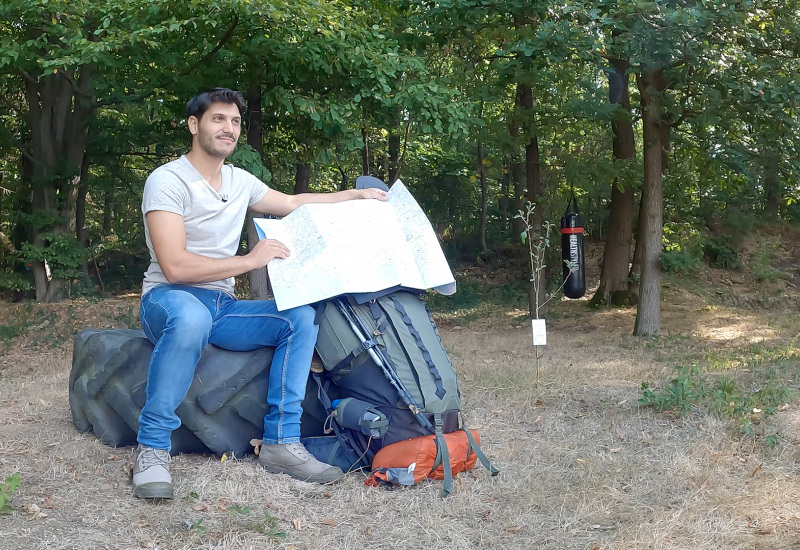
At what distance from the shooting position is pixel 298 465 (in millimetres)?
3412

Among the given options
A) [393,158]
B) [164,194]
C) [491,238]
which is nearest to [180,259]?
[164,194]

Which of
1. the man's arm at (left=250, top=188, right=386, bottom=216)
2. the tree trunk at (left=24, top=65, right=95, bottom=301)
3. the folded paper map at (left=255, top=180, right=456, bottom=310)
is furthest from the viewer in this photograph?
the tree trunk at (left=24, top=65, right=95, bottom=301)

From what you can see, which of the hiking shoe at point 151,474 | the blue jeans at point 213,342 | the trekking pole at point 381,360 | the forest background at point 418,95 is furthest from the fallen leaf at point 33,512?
the forest background at point 418,95

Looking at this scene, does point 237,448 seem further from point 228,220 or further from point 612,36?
point 612,36

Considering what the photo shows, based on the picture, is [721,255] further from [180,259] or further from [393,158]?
[180,259]

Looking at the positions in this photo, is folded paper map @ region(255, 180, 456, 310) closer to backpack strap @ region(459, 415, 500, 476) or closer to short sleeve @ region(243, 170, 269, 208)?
short sleeve @ region(243, 170, 269, 208)

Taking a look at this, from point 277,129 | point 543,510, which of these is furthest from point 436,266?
point 277,129

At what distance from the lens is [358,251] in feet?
12.0

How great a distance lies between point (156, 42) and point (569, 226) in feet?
16.3

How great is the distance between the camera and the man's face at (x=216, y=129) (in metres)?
3.60

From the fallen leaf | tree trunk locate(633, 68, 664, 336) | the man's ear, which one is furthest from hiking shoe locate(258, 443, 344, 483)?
tree trunk locate(633, 68, 664, 336)

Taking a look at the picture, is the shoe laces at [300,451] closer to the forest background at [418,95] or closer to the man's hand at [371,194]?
the man's hand at [371,194]

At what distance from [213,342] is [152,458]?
663mm

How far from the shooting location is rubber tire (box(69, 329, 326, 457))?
141 inches
